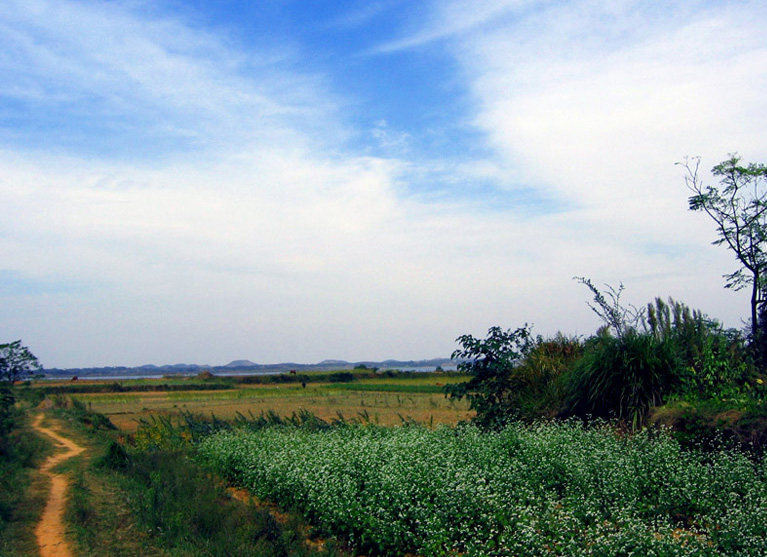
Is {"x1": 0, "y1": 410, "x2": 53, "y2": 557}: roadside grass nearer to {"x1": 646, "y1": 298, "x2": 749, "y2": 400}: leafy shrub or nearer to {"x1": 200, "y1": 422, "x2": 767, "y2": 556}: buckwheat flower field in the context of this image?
{"x1": 200, "y1": 422, "x2": 767, "y2": 556}: buckwheat flower field

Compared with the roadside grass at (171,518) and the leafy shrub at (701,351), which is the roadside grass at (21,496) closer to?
the roadside grass at (171,518)

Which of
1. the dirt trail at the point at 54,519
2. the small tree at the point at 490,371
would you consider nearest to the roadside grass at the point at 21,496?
the dirt trail at the point at 54,519

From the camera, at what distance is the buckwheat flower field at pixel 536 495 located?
657cm

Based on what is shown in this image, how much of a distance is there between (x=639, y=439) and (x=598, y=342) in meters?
3.28

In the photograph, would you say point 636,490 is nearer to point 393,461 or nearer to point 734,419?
point 734,419

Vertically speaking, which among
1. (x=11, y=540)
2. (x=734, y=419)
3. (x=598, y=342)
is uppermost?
(x=598, y=342)

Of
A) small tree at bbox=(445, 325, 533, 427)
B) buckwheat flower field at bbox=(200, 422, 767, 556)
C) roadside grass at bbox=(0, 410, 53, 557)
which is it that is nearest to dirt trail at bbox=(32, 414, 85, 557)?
roadside grass at bbox=(0, 410, 53, 557)

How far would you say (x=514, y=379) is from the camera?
14.3 m

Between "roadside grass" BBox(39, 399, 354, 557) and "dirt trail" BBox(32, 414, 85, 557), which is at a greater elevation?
"roadside grass" BBox(39, 399, 354, 557)

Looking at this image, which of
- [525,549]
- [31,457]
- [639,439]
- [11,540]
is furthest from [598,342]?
[31,457]

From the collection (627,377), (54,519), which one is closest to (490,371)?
(627,377)

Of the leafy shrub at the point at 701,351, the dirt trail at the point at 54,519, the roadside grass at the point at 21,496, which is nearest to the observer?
the dirt trail at the point at 54,519

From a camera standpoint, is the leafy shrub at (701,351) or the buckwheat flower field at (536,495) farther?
the leafy shrub at (701,351)

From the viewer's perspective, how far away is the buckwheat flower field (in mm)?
6574
